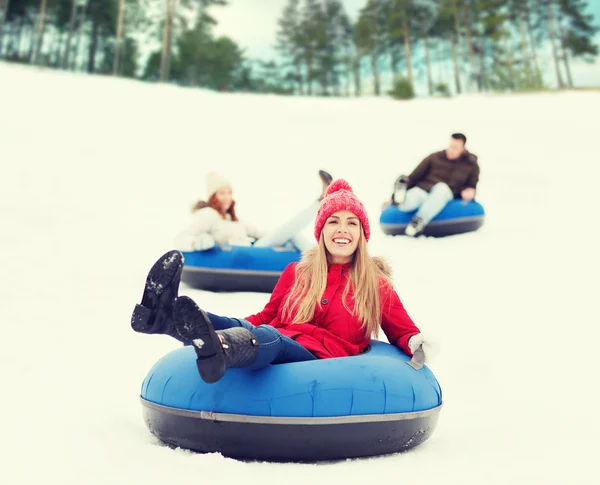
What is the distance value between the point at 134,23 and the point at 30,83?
20.1 m

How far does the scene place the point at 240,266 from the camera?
5340 mm

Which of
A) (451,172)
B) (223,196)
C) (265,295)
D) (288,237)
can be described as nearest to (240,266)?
(265,295)

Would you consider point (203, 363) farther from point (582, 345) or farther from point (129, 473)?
point (582, 345)

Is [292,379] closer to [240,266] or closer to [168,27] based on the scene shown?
[240,266]

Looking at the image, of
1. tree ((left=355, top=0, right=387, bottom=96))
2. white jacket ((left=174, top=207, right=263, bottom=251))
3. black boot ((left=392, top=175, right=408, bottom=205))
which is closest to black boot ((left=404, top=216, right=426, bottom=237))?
black boot ((left=392, top=175, right=408, bottom=205))

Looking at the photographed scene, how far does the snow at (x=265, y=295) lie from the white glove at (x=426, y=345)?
35cm

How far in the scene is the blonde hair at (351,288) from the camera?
268cm

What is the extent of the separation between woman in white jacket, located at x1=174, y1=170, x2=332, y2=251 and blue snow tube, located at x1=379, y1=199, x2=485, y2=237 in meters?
1.98

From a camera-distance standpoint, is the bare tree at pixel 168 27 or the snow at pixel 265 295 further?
the bare tree at pixel 168 27

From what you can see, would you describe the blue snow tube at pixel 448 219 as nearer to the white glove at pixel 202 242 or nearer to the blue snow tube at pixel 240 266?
the blue snow tube at pixel 240 266

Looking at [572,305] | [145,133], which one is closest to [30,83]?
[145,133]

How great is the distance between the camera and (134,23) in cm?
3478

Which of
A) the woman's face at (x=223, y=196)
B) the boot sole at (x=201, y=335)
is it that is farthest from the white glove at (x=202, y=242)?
the boot sole at (x=201, y=335)

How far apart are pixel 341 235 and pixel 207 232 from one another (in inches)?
111
